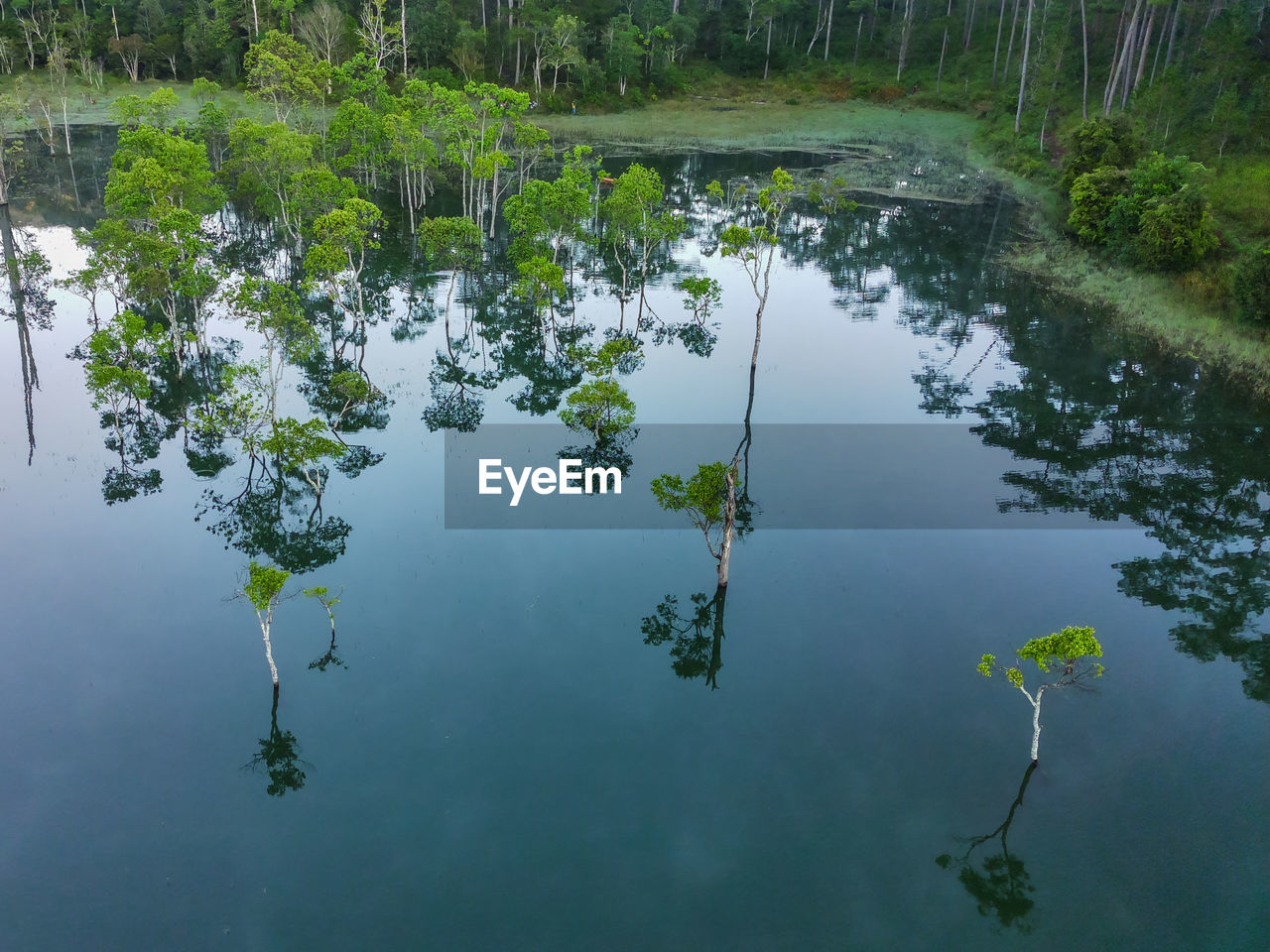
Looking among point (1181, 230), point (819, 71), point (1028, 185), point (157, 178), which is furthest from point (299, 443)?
point (819, 71)

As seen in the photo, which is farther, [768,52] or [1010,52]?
[768,52]

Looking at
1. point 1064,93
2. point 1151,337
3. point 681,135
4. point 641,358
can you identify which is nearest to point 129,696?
point 641,358

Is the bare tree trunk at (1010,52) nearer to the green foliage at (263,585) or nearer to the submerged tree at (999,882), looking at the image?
the submerged tree at (999,882)

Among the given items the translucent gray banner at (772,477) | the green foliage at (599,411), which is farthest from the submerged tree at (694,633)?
the green foliage at (599,411)

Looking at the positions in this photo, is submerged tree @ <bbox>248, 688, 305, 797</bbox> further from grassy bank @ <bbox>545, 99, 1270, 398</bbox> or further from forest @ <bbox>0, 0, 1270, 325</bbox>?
forest @ <bbox>0, 0, 1270, 325</bbox>

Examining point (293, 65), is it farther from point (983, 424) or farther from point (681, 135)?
point (983, 424)

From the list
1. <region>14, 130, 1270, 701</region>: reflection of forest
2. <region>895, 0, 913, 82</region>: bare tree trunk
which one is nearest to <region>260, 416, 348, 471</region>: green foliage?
<region>14, 130, 1270, 701</region>: reflection of forest

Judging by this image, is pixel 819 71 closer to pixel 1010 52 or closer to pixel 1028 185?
pixel 1010 52
